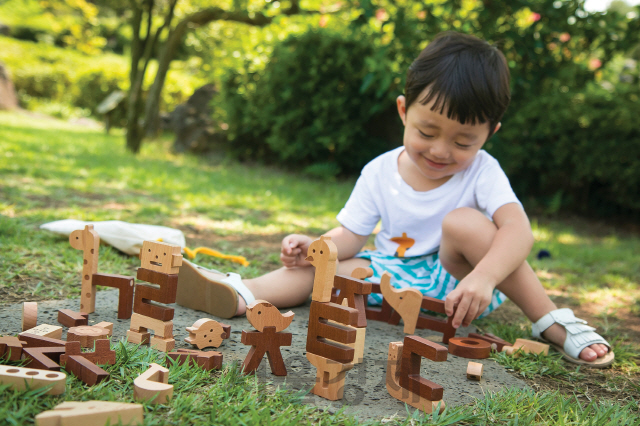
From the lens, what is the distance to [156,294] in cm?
150

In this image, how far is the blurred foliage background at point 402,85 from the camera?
477 centimetres

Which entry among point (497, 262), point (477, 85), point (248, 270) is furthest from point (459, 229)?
point (248, 270)

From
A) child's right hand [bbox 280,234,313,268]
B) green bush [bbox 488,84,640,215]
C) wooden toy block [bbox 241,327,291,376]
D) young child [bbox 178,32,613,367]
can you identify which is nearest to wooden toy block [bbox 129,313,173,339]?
wooden toy block [bbox 241,327,291,376]

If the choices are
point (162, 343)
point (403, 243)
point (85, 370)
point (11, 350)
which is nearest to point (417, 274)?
point (403, 243)

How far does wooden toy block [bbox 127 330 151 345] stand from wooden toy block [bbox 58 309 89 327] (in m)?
0.17

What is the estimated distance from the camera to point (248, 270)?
2559mm

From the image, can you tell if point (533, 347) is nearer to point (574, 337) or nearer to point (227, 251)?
point (574, 337)

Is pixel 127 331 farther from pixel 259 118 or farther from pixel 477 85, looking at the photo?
pixel 259 118

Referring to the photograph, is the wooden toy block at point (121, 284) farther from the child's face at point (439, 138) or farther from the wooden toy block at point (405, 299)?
the child's face at point (439, 138)

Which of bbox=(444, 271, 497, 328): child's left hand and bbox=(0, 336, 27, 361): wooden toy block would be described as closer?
bbox=(0, 336, 27, 361): wooden toy block

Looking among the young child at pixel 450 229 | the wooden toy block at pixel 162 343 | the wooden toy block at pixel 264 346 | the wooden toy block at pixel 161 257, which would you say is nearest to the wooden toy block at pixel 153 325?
the wooden toy block at pixel 162 343

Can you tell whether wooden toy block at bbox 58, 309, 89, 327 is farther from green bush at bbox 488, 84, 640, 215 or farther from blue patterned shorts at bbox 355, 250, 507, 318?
green bush at bbox 488, 84, 640, 215

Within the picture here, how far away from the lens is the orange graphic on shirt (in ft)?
7.64

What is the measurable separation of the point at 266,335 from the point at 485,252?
3.25 feet
